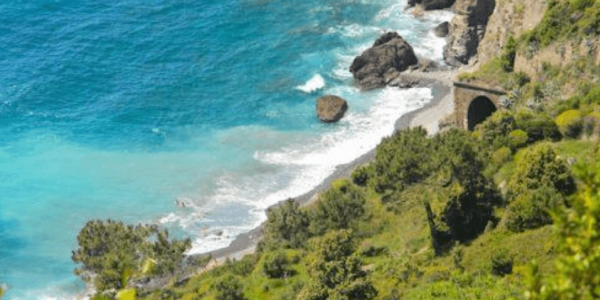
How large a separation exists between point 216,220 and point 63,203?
19.0 m

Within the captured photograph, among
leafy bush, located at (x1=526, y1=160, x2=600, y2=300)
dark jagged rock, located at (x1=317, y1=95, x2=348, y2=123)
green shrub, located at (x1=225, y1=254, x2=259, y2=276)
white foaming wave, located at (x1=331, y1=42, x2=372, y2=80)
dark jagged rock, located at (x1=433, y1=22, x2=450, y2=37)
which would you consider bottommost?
green shrub, located at (x1=225, y1=254, x2=259, y2=276)

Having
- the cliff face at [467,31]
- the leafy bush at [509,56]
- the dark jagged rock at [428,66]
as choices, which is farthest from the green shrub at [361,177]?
the cliff face at [467,31]

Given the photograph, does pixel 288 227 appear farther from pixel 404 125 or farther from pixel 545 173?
pixel 404 125

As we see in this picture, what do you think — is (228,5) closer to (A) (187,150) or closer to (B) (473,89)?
(A) (187,150)

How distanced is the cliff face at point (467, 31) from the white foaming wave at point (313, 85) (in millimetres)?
15394

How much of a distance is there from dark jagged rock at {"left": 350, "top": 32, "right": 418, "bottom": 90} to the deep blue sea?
87.4 inches

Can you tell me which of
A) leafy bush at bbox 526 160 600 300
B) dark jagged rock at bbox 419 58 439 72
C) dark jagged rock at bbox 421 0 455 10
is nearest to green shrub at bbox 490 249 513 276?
leafy bush at bbox 526 160 600 300

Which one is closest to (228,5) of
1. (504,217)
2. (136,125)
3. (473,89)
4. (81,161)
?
(136,125)

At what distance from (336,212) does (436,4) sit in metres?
59.5

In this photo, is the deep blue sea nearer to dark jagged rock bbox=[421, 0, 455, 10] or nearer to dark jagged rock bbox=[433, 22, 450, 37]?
dark jagged rock bbox=[433, 22, 450, 37]

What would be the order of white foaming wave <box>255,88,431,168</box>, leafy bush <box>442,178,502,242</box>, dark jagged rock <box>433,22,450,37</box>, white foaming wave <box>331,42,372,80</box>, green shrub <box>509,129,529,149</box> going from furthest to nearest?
dark jagged rock <box>433,22,450,37</box> → white foaming wave <box>331,42,372,80</box> → white foaming wave <box>255,88,431,168</box> → green shrub <box>509,129,529,149</box> → leafy bush <box>442,178,502,242</box>

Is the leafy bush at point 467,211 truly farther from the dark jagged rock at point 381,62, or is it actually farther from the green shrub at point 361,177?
the dark jagged rock at point 381,62

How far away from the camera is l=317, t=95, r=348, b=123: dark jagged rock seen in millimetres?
87812

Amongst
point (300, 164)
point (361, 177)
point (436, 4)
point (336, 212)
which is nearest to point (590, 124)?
point (336, 212)
